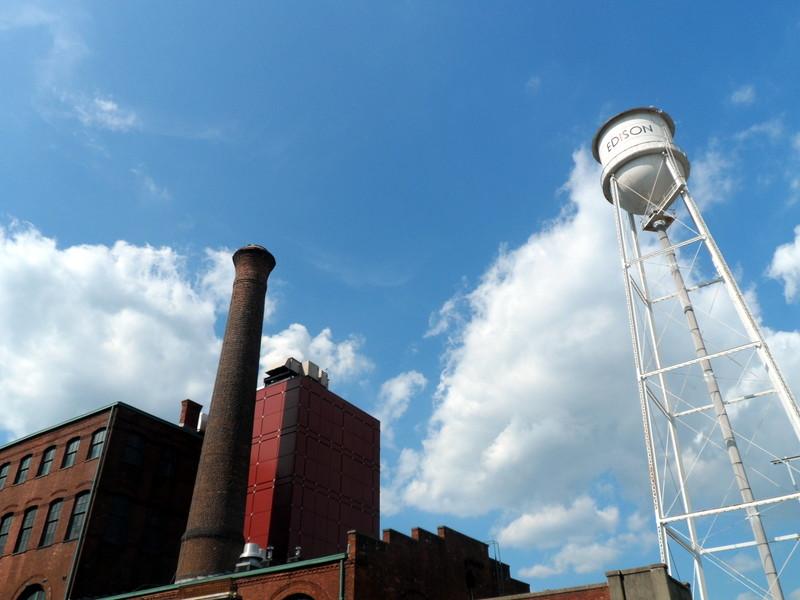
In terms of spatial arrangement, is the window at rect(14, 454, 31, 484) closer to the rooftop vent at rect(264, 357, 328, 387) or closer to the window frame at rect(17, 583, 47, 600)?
the window frame at rect(17, 583, 47, 600)

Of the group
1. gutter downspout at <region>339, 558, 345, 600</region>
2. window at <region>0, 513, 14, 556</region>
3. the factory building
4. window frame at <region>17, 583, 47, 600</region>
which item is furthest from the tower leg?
window at <region>0, 513, 14, 556</region>

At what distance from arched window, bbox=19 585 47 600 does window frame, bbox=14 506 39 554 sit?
6.82 ft

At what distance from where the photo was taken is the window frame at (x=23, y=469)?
108 ft

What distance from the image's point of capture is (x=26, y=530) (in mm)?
30438

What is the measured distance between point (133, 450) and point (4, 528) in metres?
7.55

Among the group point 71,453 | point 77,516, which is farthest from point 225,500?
point 71,453

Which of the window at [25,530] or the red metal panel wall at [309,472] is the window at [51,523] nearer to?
the window at [25,530]

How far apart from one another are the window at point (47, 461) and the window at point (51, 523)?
8.43 ft

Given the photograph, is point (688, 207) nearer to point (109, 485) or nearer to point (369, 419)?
point (369, 419)

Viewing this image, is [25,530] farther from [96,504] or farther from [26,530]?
[96,504]

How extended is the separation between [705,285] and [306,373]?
19.3 m

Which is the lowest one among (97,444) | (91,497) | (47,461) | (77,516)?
(77,516)

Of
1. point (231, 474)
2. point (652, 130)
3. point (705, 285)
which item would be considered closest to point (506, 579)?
point (231, 474)

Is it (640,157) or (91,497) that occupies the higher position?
(640,157)
